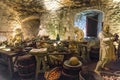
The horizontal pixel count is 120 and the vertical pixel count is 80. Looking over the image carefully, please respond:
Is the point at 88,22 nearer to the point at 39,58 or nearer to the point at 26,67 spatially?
the point at 39,58

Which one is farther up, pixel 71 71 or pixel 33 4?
pixel 33 4

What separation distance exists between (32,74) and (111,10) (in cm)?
455

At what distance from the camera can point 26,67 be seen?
167 inches

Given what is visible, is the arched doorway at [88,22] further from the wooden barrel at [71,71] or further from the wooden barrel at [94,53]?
the wooden barrel at [71,71]

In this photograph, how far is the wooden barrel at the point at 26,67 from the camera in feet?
14.0

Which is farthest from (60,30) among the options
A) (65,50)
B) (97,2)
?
(65,50)

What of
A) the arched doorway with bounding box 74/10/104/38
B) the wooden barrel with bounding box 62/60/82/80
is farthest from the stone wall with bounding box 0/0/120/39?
the wooden barrel with bounding box 62/60/82/80

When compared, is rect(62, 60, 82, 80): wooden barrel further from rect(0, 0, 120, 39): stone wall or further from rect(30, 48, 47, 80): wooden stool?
rect(0, 0, 120, 39): stone wall

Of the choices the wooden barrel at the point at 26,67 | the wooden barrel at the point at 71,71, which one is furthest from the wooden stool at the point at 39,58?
the wooden barrel at the point at 71,71

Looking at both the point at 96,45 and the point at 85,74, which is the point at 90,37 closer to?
the point at 96,45

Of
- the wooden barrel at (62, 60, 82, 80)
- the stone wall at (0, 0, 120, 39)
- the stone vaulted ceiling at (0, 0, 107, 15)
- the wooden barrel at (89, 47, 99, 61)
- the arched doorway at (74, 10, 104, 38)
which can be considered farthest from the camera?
the arched doorway at (74, 10, 104, 38)

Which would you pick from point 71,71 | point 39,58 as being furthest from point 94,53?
point 39,58

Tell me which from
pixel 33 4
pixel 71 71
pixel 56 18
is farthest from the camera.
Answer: pixel 56 18

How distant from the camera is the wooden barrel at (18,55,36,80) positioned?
428 centimetres
